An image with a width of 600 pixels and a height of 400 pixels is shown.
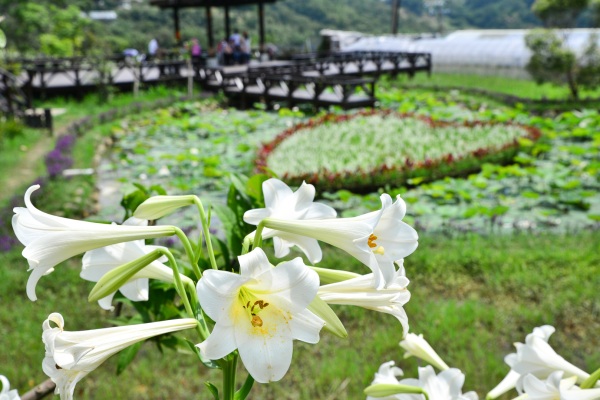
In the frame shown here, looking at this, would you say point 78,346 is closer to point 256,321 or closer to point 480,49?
point 256,321

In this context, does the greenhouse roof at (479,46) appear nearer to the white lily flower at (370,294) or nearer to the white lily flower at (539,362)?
the white lily flower at (539,362)

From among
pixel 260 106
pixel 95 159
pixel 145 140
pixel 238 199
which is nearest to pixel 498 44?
pixel 260 106

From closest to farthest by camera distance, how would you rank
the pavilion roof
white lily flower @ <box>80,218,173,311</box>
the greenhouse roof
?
Result: white lily flower @ <box>80,218,173,311</box>
the greenhouse roof
the pavilion roof

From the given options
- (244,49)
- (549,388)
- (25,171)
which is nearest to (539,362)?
(549,388)

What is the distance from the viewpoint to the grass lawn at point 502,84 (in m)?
13.6

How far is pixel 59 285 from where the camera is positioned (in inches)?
169

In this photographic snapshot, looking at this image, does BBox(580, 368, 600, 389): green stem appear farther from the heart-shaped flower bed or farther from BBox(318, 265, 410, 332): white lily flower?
the heart-shaped flower bed

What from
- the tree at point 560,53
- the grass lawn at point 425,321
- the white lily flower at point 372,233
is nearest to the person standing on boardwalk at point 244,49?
the tree at point 560,53

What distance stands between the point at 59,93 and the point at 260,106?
5.16m

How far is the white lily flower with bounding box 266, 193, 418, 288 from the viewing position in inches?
29.3

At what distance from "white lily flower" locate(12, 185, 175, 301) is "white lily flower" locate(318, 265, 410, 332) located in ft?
0.72

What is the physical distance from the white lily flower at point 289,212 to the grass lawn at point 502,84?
1318cm

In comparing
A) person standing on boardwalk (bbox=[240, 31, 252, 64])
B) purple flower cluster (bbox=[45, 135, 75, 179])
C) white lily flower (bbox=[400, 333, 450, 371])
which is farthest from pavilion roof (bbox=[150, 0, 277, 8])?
white lily flower (bbox=[400, 333, 450, 371])

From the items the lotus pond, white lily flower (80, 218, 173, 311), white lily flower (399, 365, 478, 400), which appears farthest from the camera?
the lotus pond
